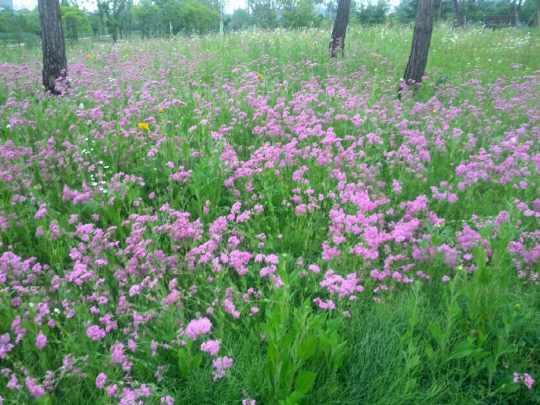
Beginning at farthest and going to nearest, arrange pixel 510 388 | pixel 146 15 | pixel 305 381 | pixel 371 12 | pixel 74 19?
pixel 146 15
pixel 74 19
pixel 371 12
pixel 510 388
pixel 305 381

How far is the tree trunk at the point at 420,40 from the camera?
6957 millimetres

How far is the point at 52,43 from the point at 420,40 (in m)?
6.53

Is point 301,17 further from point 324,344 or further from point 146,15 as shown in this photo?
point 324,344

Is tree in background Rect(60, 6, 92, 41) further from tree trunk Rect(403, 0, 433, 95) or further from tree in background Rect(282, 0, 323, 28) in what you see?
tree trunk Rect(403, 0, 433, 95)

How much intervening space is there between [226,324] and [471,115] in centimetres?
486

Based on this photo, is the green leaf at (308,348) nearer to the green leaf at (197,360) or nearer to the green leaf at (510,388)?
the green leaf at (197,360)

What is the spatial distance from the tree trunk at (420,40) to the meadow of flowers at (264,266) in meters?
2.26

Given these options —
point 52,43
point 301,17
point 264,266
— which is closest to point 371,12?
point 301,17

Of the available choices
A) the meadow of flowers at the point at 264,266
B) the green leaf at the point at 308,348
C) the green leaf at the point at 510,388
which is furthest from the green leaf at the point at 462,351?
the green leaf at the point at 308,348

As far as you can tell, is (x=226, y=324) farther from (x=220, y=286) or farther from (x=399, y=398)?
(x=399, y=398)

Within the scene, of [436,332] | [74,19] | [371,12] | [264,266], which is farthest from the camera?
[74,19]

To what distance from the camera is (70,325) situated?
2.25 meters

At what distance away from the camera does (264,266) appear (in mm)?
2850

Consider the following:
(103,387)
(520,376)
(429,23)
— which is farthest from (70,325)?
(429,23)
